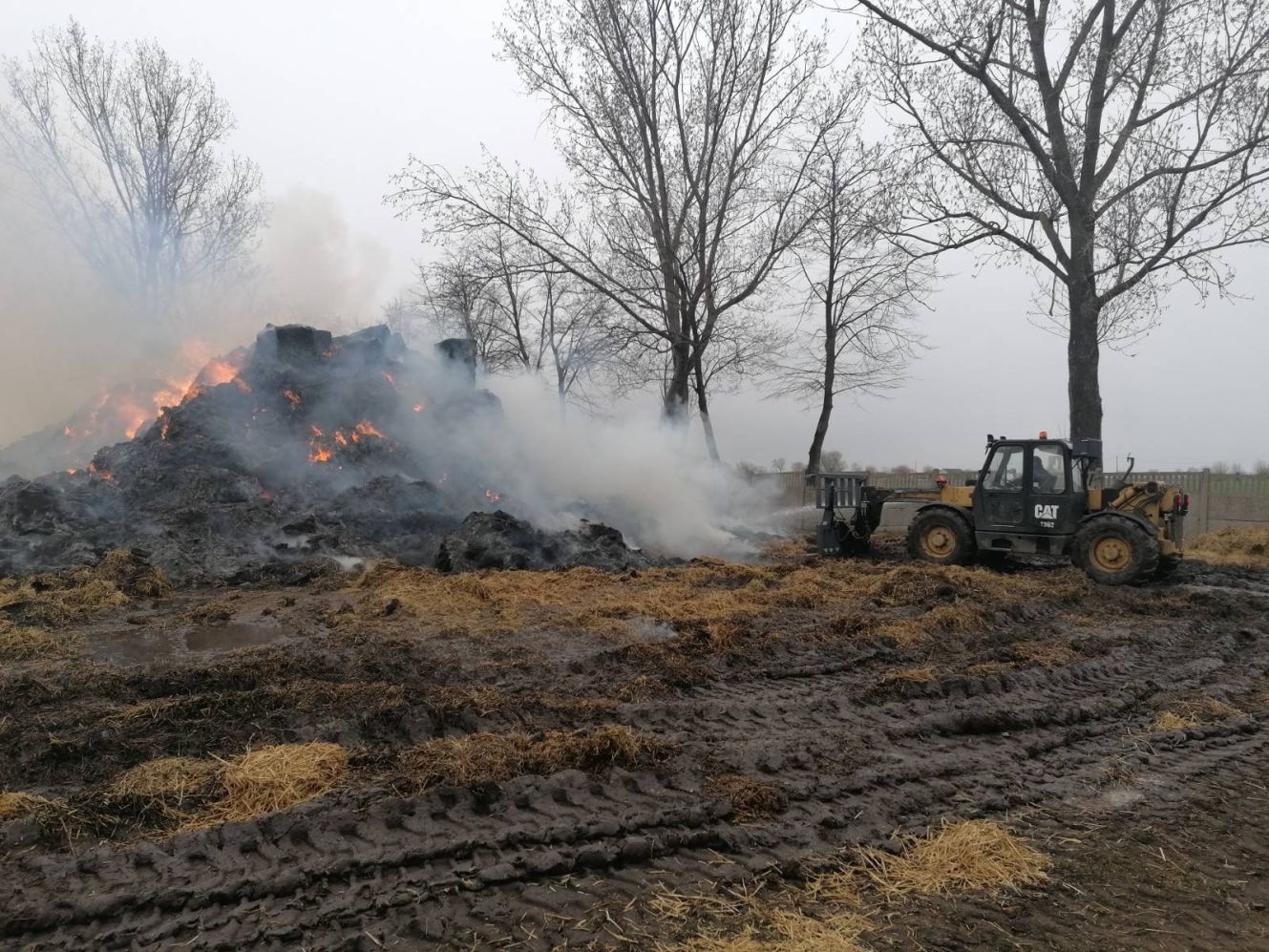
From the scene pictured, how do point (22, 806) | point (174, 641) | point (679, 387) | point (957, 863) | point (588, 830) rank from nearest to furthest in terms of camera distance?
point (957, 863), point (588, 830), point (22, 806), point (174, 641), point (679, 387)

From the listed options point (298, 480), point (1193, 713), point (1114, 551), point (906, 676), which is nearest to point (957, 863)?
point (906, 676)

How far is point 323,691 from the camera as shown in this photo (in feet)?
19.6

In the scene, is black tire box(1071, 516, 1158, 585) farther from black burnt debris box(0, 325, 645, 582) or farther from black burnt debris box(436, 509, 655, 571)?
black burnt debris box(0, 325, 645, 582)

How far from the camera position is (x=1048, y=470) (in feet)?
43.2

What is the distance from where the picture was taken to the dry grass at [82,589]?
9.58 m

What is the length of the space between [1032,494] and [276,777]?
12493 millimetres

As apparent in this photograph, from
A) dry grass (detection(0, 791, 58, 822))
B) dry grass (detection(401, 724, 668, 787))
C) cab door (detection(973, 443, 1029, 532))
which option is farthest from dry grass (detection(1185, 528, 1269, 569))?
dry grass (detection(0, 791, 58, 822))

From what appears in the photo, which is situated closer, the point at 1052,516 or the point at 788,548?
the point at 1052,516

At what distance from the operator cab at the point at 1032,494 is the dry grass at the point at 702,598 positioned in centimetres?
82

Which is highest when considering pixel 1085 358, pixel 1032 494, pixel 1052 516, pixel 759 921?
pixel 1085 358

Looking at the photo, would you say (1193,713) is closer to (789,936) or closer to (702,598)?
(789,936)

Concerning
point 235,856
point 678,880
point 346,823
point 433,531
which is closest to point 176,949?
point 235,856

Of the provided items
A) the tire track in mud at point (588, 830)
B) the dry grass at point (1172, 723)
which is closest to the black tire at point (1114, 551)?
the tire track in mud at point (588, 830)

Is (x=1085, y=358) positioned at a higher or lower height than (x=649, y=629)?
higher
